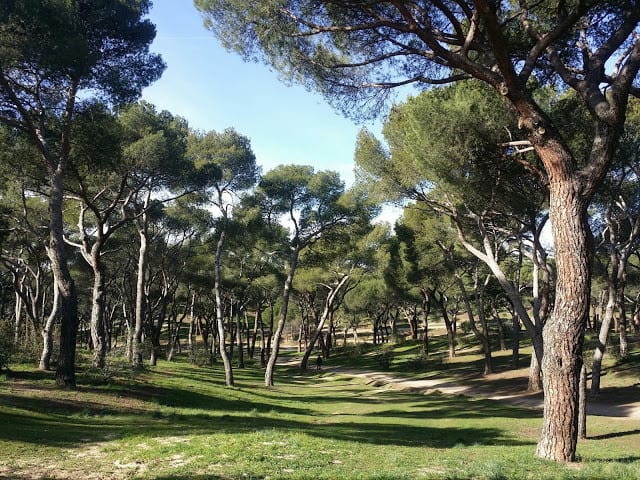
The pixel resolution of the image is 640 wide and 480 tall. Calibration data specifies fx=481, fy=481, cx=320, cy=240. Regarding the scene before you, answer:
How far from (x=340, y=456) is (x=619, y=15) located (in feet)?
33.4

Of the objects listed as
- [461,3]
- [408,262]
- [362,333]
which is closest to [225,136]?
[408,262]

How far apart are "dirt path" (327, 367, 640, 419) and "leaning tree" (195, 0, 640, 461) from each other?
9.08 m

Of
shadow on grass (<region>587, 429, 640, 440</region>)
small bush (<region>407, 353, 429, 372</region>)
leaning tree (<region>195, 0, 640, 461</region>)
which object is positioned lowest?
small bush (<region>407, 353, 429, 372</region>)

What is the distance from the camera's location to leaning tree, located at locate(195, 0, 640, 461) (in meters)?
7.06

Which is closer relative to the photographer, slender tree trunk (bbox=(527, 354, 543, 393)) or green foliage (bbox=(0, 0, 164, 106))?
green foliage (bbox=(0, 0, 164, 106))

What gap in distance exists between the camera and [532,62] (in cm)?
802

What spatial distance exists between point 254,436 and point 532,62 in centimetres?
811

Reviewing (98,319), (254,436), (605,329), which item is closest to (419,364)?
(605,329)

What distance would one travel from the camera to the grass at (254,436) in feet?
20.8

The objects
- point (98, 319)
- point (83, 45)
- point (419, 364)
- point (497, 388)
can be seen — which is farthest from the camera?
point (419, 364)

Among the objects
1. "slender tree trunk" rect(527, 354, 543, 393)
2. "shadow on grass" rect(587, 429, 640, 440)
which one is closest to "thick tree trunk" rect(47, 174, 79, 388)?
"shadow on grass" rect(587, 429, 640, 440)

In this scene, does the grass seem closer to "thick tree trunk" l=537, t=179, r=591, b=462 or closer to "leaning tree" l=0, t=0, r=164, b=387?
"thick tree trunk" l=537, t=179, r=591, b=462

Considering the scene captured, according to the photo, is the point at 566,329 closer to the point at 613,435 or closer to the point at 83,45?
the point at 613,435

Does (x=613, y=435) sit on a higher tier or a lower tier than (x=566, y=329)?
lower
